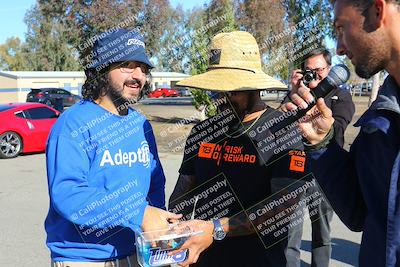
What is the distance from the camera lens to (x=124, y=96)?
2.29 m

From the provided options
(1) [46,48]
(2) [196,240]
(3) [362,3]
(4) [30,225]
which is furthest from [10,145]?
(1) [46,48]

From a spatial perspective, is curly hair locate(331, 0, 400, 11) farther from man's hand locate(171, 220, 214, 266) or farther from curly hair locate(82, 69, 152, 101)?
curly hair locate(82, 69, 152, 101)

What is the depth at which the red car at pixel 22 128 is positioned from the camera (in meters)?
11.1

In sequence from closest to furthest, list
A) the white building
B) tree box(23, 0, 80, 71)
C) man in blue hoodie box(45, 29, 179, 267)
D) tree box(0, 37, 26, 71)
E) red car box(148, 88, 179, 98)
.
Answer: man in blue hoodie box(45, 29, 179, 267)
the white building
red car box(148, 88, 179, 98)
tree box(23, 0, 80, 71)
tree box(0, 37, 26, 71)

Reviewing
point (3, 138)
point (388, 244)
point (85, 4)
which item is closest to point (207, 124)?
point (388, 244)

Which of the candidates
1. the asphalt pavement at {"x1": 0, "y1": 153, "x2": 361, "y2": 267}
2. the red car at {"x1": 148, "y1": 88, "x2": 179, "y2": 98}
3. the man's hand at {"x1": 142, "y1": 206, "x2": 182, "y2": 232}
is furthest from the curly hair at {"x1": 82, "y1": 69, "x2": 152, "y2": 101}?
the red car at {"x1": 148, "y1": 88, "x2": 179, "y2": 98}

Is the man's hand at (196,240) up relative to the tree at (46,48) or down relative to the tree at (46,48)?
down

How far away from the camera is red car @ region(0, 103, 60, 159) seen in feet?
36.4

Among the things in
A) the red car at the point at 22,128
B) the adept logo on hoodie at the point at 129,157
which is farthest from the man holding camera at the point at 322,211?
the red car at the point at 22,128

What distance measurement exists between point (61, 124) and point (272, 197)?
1066 millimetres

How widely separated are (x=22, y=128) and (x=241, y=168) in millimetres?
10457

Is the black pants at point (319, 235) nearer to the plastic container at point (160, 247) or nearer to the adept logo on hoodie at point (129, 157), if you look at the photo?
the adept logo on hoodie at point (129, 157)

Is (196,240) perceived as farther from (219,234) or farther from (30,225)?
(30,225)

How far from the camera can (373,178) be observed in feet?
4.75
